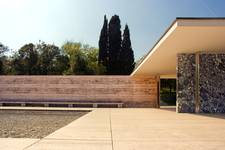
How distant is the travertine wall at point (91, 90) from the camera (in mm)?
21906

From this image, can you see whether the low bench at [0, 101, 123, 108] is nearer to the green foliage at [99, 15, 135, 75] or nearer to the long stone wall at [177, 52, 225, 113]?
the long stone wall at [177, 52, 225, 113]

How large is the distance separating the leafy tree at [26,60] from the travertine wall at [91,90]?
11.5 meters

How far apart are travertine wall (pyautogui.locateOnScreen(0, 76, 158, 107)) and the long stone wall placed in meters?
9.03

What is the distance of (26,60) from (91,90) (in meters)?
14.1

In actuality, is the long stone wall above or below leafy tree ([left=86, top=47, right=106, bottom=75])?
below

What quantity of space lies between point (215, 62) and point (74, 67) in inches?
810

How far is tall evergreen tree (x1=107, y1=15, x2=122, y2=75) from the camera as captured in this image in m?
34.2

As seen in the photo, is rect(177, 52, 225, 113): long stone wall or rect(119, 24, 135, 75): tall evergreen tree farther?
rect(119, 24, 135, 75): tall evergreen tree

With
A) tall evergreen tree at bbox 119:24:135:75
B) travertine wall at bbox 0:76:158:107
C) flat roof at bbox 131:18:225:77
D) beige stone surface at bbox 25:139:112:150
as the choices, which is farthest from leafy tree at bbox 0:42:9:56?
beige stone surface at bbox 25:139:112:150

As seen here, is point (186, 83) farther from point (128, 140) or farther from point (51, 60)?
point (51, 60)

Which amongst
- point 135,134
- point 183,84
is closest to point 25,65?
point 183,84

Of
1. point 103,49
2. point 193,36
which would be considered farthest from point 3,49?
point 193,36

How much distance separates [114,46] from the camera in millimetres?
34344

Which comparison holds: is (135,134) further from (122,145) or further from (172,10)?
(172,10)
